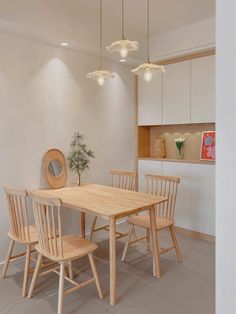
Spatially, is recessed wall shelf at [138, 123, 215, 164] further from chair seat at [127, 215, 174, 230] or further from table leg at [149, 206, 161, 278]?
table leg at [149, 206, 161, 278]

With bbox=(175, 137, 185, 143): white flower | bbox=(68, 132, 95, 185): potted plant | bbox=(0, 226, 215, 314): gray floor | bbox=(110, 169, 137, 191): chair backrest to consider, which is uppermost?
bbox=(175, 137, 185, 143): white flower

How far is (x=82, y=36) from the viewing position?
11.3 feet

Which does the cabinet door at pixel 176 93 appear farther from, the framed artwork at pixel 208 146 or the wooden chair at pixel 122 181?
the wooden chair at pixel 122 181

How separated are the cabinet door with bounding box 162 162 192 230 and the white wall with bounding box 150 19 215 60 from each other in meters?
1.57

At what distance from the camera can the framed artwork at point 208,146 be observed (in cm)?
387

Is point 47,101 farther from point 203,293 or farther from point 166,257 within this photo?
point 203,293

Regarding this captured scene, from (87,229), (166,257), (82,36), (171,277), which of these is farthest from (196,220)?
(82,36)

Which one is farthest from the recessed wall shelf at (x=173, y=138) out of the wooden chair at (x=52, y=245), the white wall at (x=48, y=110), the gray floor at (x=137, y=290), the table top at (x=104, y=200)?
the wooden chair at (x=52, y=245)

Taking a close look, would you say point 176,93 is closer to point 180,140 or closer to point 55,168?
point 180,140

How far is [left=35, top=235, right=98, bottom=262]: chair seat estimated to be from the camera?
2225 mm

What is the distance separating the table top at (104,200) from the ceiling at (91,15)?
69.1 inches

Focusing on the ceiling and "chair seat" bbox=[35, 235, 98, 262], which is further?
the ceiling

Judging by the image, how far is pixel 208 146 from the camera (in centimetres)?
392

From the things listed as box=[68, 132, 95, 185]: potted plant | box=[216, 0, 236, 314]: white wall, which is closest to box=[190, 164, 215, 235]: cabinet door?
box=[68, 132, 95, 185]: potted plant
